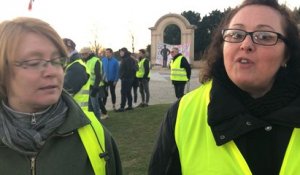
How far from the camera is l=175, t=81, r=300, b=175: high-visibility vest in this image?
2.11 m

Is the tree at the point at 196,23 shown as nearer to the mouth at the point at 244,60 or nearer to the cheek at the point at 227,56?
the cheek at the point at 227,56

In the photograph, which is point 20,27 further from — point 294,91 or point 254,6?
point 294,91

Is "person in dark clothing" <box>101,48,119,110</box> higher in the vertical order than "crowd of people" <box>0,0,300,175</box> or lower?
lower

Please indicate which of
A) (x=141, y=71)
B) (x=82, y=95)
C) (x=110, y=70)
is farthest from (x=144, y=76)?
(x=82, y=95)

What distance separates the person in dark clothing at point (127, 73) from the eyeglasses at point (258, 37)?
1027 centimetres

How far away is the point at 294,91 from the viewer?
7.39 ft

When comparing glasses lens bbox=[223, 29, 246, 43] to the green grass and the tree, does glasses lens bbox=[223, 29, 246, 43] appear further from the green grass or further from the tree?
the tree

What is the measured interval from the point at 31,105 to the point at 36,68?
209mm

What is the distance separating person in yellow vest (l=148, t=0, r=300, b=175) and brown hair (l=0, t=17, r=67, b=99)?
0.85m

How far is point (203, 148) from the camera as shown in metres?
2.24

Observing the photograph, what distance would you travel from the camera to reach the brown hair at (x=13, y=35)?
224 cm

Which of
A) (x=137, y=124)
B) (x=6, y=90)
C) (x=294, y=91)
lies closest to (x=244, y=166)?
(x=294, y=91)

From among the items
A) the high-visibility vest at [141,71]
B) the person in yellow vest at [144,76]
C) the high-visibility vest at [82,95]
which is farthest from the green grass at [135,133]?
the high-visibility vest at [141,71]

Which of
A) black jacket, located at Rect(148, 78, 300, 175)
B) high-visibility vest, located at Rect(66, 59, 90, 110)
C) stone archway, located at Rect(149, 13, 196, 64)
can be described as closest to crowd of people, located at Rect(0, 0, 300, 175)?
black jacket, located at Rect(148, 78, 300, 175)
